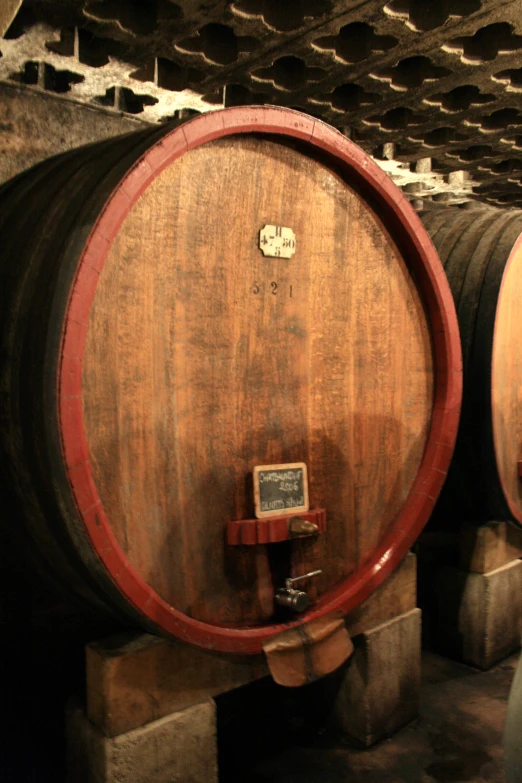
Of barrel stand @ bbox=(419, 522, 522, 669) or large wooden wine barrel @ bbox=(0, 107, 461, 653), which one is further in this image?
barrel stand @ bbox=(419, 522, 522, 669)

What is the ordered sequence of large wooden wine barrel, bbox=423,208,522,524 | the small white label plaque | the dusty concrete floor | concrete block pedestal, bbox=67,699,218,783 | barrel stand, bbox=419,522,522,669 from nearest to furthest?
1. concrete block pedestal, bbox=67,699,218,783
2. the small white label plaque
3. the dusty concrete floor
4. large wooden wine barrel, bbox=423,208,522,524
5. barrel stand, bbox=419,522,522,669

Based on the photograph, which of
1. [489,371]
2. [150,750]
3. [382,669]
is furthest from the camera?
[489,371]

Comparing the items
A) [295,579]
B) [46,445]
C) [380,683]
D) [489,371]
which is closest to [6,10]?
[46,445]

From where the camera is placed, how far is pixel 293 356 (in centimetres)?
171

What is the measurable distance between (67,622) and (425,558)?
5.28 ft

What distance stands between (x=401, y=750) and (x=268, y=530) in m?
1.10

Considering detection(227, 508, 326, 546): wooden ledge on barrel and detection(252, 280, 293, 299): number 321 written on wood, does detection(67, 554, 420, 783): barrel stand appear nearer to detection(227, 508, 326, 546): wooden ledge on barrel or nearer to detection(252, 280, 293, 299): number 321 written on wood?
detection(227, 508, 326, 546): wooden ledge on barrel

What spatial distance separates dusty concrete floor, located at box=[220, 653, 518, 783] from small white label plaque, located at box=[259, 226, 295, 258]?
1572mm

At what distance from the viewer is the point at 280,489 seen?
166cm

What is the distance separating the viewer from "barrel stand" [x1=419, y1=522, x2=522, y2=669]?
2711 millimetres

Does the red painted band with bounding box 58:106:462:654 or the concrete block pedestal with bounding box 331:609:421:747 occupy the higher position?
the red painted band with bounding box 58:106:462:654

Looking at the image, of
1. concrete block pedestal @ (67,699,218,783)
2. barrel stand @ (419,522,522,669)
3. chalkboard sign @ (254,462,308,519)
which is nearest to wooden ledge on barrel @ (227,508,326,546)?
chalkboard sign @ (254,462,308,519)

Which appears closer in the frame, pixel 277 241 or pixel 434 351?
pixel 277 241

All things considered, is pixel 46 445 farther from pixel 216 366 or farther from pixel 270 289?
pixel 270 289
